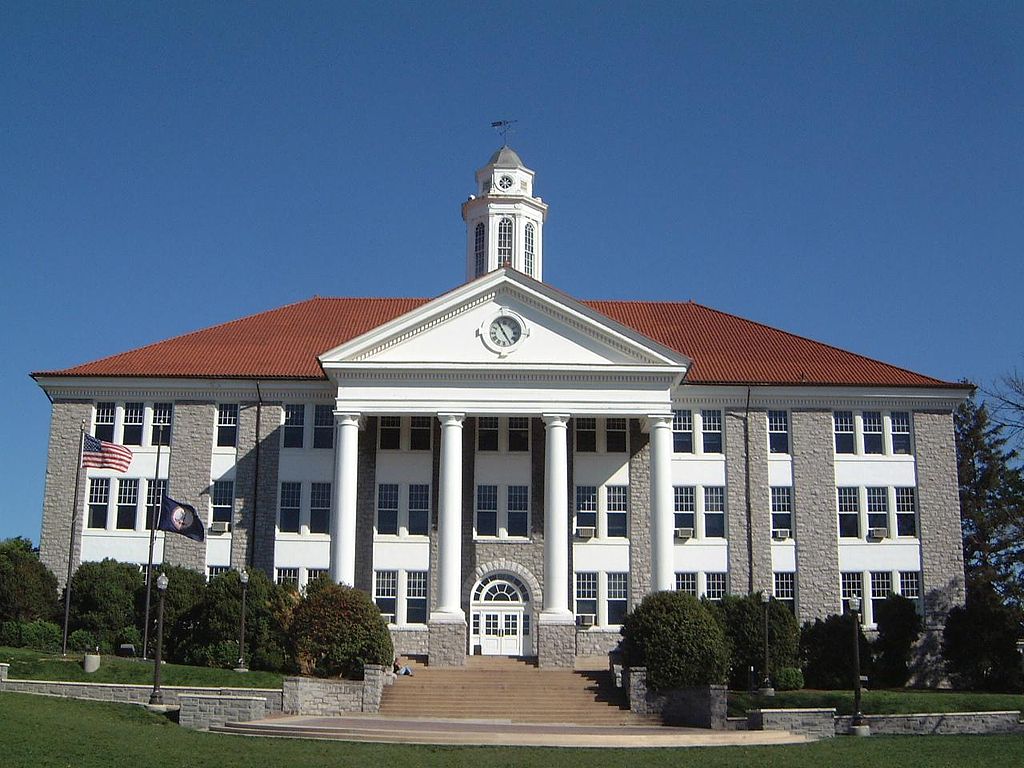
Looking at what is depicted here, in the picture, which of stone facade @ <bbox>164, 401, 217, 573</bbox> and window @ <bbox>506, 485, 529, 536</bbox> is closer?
window @ <bbox>506, 485, 529, 536</bbox>

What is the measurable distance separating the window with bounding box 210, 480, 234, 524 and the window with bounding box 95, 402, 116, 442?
456 cm

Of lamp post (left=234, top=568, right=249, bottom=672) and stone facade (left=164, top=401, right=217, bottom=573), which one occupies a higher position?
stone facade (left=164, top=401, right=217, bottom=573)

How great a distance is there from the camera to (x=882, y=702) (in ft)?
111

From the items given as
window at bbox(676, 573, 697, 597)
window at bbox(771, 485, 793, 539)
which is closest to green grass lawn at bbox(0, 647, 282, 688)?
window at bbox(676, 573, 697, 597)

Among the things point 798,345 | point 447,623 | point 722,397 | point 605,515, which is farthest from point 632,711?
point 798,345

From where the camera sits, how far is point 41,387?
44.7 m

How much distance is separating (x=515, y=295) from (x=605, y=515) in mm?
8584

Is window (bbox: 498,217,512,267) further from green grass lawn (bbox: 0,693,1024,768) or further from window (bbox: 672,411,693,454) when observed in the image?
green grass lawn (bbox: 0,693,1024,768)

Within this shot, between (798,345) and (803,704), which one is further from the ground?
(798,345)

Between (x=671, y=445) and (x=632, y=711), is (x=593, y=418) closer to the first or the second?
(x=671, y=445)

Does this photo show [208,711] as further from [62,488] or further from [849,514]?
[849,514]

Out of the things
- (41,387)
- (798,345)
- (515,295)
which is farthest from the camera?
(798,345)

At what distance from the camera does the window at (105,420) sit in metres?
44.8

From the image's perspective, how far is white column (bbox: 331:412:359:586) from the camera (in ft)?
130
